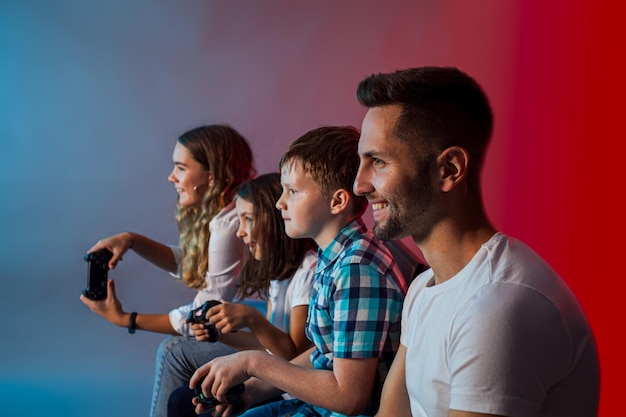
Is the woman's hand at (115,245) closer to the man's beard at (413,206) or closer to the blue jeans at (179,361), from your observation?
the blue jeans at (179,361)

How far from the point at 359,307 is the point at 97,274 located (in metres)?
1.22

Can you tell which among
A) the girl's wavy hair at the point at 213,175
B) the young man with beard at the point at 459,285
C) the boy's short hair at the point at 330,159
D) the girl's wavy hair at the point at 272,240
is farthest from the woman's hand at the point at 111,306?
the young man with beard at the point at 459,285

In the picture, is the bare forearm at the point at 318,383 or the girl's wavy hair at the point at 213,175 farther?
the girl's wavy hair at the point at 213,175

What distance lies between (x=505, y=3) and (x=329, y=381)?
253 cm

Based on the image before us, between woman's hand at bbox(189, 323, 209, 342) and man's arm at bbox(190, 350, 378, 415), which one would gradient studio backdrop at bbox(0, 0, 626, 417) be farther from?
man's arm at bbox(190, 350, 378, 415)

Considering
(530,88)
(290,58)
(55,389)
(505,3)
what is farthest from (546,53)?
(55,389)

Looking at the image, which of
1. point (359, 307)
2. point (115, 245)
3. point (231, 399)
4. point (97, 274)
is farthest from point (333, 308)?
point (115, 245)

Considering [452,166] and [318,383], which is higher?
[452,166]

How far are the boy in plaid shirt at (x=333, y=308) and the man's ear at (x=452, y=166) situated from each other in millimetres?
358

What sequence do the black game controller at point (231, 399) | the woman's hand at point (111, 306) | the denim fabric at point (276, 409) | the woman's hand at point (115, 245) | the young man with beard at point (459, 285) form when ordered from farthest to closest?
the woman's hand at point (115, 245)
the woman's hand at point (111, 306)
the denim fabric at point (276, 409)
the black game controller at point (231, 399)
the young man with beard at point (459, 285)

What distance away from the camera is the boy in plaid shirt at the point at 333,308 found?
5.06 feet

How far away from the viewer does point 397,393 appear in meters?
1.41

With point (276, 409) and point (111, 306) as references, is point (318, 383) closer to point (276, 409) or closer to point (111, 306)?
point (276, 409)

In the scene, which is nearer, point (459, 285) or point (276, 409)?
point (459, 285)
